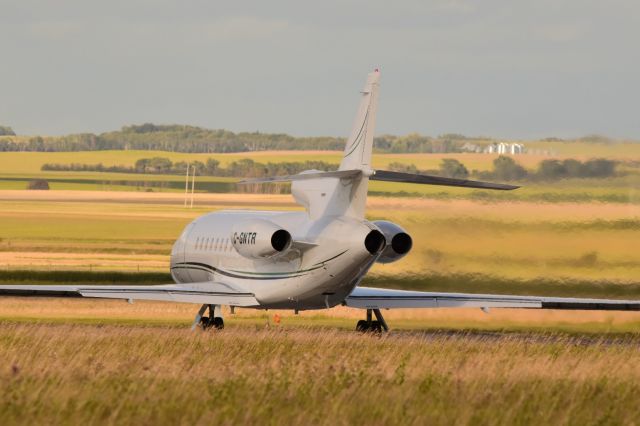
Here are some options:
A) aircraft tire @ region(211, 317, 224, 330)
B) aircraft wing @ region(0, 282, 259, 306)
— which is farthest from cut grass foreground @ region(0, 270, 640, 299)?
aircraft tire @ region(211, 317, 224, 330)

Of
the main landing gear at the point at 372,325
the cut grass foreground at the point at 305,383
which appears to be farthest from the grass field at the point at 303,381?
the main landing gear at the point at 372,325

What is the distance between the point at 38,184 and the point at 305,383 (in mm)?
159138

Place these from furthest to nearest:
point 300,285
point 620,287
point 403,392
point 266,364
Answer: point 620,287 → point 300,285 → point 266,364 → point 403,392

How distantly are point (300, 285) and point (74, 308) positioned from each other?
23130 mm

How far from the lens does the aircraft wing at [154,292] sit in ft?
136

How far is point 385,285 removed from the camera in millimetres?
70125

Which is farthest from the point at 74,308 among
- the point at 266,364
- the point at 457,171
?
the point at 266,364

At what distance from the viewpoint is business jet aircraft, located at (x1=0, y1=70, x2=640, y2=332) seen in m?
40.8

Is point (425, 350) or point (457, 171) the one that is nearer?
point (425, 350)

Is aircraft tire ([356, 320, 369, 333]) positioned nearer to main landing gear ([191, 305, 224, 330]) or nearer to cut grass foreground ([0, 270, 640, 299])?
main landing gear ([191, 305, 224, 330])

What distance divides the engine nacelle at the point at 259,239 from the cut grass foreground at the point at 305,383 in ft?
24.3

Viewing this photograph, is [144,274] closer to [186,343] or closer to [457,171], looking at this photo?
[457,171]

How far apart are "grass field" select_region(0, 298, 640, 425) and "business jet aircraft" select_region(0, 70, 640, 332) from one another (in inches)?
116

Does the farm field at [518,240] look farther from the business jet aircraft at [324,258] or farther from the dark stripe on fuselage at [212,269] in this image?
the dark stripe on fuselage at [212,269]
